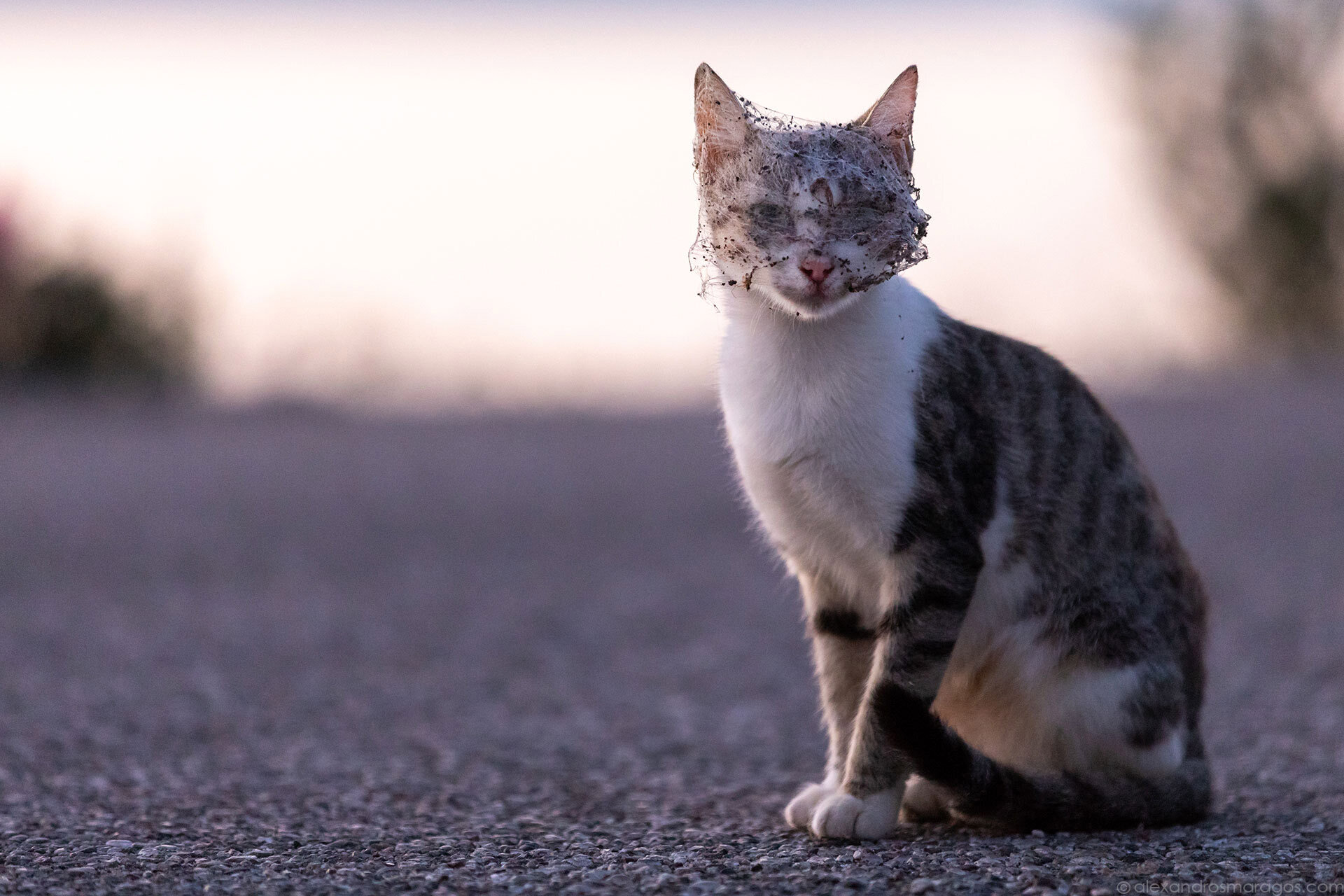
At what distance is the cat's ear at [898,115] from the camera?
9.12ft

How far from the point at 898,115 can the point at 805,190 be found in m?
0.28

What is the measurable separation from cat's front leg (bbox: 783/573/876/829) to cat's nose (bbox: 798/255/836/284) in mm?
740

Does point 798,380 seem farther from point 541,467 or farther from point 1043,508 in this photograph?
point 541,467

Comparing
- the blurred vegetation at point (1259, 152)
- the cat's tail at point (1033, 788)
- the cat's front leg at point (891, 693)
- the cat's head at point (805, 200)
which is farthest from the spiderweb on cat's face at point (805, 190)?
the blurred vegetation at point (1259, 152)

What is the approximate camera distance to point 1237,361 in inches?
476

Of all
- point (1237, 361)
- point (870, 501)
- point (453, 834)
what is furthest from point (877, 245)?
point (1237, 361)

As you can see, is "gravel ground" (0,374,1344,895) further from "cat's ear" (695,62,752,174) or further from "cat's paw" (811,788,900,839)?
"cat's ear" (695,62,752,174)

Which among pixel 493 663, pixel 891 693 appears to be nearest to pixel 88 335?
pixel 493 663

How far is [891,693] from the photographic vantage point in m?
2.66

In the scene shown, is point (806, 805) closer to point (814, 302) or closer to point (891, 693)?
point (891, 693)

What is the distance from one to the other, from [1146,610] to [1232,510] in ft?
17.9

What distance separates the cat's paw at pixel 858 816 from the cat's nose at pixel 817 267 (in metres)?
1.08

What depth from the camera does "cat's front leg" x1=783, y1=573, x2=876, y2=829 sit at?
310 cm

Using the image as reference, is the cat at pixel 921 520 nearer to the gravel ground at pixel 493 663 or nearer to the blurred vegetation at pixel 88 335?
the gravel ground at pixel 493 663
